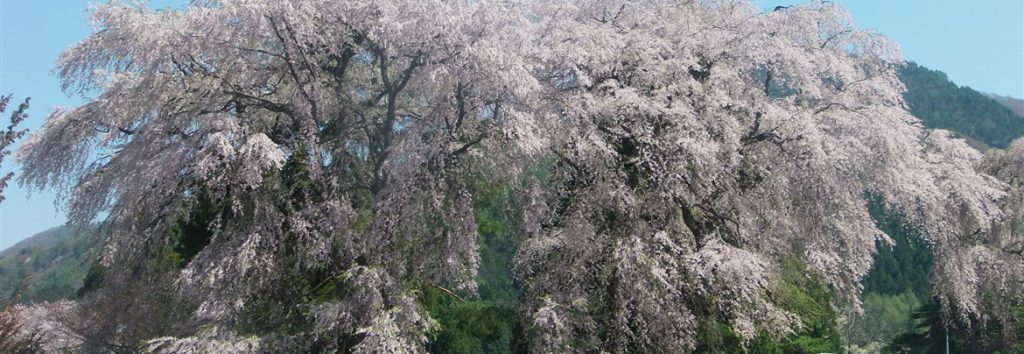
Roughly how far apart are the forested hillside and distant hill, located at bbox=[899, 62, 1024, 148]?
117 meters

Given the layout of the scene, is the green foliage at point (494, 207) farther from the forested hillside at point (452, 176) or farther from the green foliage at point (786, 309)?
the green foliage at point (786, 309)

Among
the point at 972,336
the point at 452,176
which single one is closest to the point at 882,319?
the point at 972,336

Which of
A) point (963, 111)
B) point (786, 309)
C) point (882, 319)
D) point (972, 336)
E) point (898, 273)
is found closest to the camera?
point (786, 309)

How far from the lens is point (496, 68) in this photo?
11773mm

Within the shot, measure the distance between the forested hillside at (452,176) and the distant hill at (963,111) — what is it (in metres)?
117

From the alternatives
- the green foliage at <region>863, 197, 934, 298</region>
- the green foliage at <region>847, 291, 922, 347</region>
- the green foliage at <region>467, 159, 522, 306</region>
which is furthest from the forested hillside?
the green foliage at <region>863, 197, 934, 298</region>

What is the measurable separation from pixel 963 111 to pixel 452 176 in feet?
448

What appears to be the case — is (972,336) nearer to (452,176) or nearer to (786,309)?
(786,309)

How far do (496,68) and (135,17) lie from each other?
4.64m

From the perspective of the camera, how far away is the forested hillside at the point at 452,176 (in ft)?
37.3

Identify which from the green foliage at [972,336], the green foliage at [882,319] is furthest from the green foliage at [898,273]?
the green foliage at [972,336]

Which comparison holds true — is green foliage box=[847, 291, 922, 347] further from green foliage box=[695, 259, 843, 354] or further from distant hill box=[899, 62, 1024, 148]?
green foliage box=[695, 259, 843, 354]

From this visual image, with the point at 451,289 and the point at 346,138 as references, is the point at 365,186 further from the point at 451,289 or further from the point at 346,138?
the point at 451,289

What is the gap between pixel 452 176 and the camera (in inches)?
485
